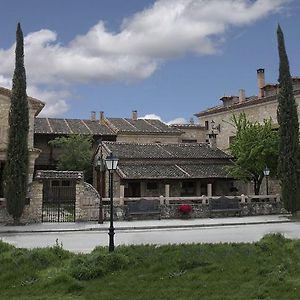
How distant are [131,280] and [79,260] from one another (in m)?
1.67

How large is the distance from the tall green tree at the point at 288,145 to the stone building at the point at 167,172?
6.72 m

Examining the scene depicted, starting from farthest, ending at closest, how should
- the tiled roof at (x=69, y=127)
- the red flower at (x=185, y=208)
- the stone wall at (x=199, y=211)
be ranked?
the tiled roof at (x=69, y=127), the red flower at (x=185, y=208), the stone wall at (x=199, y=211)

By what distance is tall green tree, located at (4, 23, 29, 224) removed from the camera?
23.1 meters

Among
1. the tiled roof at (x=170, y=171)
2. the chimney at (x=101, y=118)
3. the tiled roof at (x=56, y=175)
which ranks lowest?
the tiled roof at (x=56, y=175)

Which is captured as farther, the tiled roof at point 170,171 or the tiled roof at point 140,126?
the tiled roof at point 140,126

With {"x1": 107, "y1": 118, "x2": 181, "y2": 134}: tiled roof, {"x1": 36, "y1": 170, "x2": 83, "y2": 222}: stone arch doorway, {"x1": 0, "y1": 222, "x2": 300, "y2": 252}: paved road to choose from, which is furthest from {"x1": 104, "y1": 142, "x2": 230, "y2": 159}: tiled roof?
{"x1": 0, "y1": 222, "x2": 300, "y2": 252}: paved road

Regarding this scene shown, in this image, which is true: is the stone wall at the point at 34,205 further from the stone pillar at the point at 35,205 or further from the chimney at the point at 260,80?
the chimney at the point at 260,80

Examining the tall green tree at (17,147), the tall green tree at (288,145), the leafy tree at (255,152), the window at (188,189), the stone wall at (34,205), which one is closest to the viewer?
the tall green tree at (17,147)

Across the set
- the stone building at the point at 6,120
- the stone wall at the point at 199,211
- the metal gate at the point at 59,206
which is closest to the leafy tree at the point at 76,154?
the metal gate at the point at 59,206

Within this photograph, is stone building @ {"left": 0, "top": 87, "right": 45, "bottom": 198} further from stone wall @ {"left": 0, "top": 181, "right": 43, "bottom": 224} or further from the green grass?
the green grass

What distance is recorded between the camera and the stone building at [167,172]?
106 feet

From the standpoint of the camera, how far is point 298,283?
8523 mm

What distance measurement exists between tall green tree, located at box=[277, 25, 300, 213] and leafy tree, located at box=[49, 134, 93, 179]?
2075 centimetres

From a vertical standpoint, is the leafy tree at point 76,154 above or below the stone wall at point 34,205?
above
